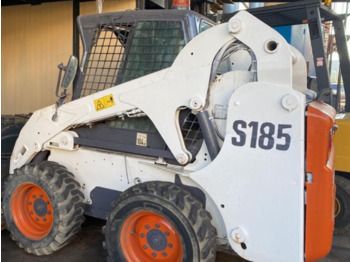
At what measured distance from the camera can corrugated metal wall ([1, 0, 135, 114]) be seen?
709 centimetres

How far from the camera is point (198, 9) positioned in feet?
29.8

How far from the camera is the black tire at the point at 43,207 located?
10.4 ft

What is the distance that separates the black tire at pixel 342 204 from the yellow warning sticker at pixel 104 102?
9.24ft

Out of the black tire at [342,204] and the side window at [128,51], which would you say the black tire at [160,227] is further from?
the black tire at [342,204]

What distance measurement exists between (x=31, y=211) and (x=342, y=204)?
3439 mm

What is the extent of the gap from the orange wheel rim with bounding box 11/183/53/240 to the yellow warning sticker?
1016 millimetres

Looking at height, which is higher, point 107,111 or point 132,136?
point 107,111

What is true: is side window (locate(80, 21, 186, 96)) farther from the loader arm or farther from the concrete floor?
the concrete floor

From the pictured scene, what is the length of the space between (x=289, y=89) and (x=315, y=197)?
2.37 ft

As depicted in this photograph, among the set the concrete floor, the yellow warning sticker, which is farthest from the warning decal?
the concrete floor

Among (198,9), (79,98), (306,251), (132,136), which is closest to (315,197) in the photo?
(306,251)

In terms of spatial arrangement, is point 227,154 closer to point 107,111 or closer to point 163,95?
point 163,95

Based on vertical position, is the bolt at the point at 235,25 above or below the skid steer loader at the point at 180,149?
above

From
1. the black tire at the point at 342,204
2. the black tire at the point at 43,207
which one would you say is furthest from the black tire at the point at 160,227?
the black tire at the point at 342,204
